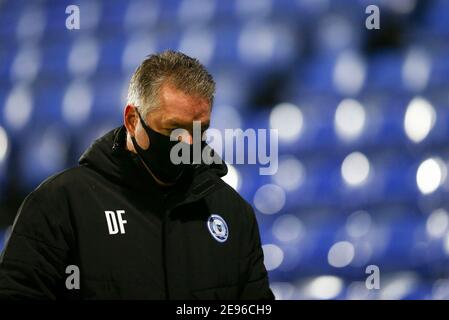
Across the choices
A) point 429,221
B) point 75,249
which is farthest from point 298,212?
point 75,249

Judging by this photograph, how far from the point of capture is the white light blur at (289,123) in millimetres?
2285

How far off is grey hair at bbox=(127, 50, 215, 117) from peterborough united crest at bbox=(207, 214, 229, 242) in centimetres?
15

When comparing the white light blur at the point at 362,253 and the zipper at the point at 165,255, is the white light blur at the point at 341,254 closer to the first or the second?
the white light blur at the point at 362,253


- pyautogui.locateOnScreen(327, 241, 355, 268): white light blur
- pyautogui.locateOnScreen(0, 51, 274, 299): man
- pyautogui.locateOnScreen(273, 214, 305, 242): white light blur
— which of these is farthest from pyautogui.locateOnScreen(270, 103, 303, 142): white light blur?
pyautogui.locateOnScreen(0, 51, 274, 299): man

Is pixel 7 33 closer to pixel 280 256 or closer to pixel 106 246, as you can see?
pixel 280 256

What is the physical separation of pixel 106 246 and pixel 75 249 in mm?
36

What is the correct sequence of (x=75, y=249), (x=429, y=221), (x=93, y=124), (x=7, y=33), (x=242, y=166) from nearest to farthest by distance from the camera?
(x=75, y=249) < (x=429, y=221) < (x=242, y=166) < (x=93, y=124) < (x=7, y=33)

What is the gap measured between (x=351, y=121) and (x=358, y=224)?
31 centimetres

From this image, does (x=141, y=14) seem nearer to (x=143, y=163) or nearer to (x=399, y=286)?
(x=399, y=286)

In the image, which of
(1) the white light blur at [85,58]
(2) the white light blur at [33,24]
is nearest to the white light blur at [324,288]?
(1) the white light blur at [85,58]

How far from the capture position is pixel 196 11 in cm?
246

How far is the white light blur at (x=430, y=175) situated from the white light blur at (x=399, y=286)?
0.24 metres

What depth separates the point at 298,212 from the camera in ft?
7.31

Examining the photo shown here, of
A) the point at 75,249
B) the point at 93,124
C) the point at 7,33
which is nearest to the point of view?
the point at 75,249
